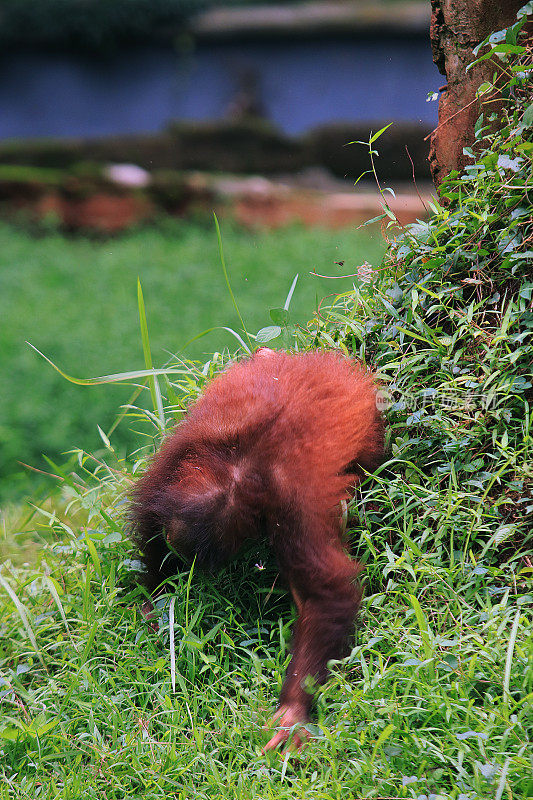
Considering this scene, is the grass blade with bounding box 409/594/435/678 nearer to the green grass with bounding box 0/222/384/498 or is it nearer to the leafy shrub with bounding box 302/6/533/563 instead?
the leafy shrub with bounding box 302/6/533/563

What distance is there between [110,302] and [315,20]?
505 centimetres

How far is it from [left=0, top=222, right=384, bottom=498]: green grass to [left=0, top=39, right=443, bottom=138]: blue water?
2203 millimetres

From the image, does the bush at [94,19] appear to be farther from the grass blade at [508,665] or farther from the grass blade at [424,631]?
the grass blade at [508,665]

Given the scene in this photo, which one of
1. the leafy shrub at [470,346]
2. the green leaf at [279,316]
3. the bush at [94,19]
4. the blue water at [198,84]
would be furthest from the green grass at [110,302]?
the bush at [94,19]

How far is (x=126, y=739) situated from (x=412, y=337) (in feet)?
4.53

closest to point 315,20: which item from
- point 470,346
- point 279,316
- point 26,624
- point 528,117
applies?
point 279,316

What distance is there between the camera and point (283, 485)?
79.9 inches

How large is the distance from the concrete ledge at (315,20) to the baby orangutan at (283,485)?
27.9ft

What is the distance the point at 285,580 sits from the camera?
207cm

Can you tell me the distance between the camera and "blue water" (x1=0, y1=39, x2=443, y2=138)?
960 cm

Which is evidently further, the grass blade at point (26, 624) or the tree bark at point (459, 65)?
the tree bark at point (459, 65)

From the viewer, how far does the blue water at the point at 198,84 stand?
9602mm

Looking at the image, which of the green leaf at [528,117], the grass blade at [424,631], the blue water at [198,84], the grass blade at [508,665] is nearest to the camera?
the grass blade at [508,665]

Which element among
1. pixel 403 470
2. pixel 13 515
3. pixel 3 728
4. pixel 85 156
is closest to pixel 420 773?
pixel 403 470
